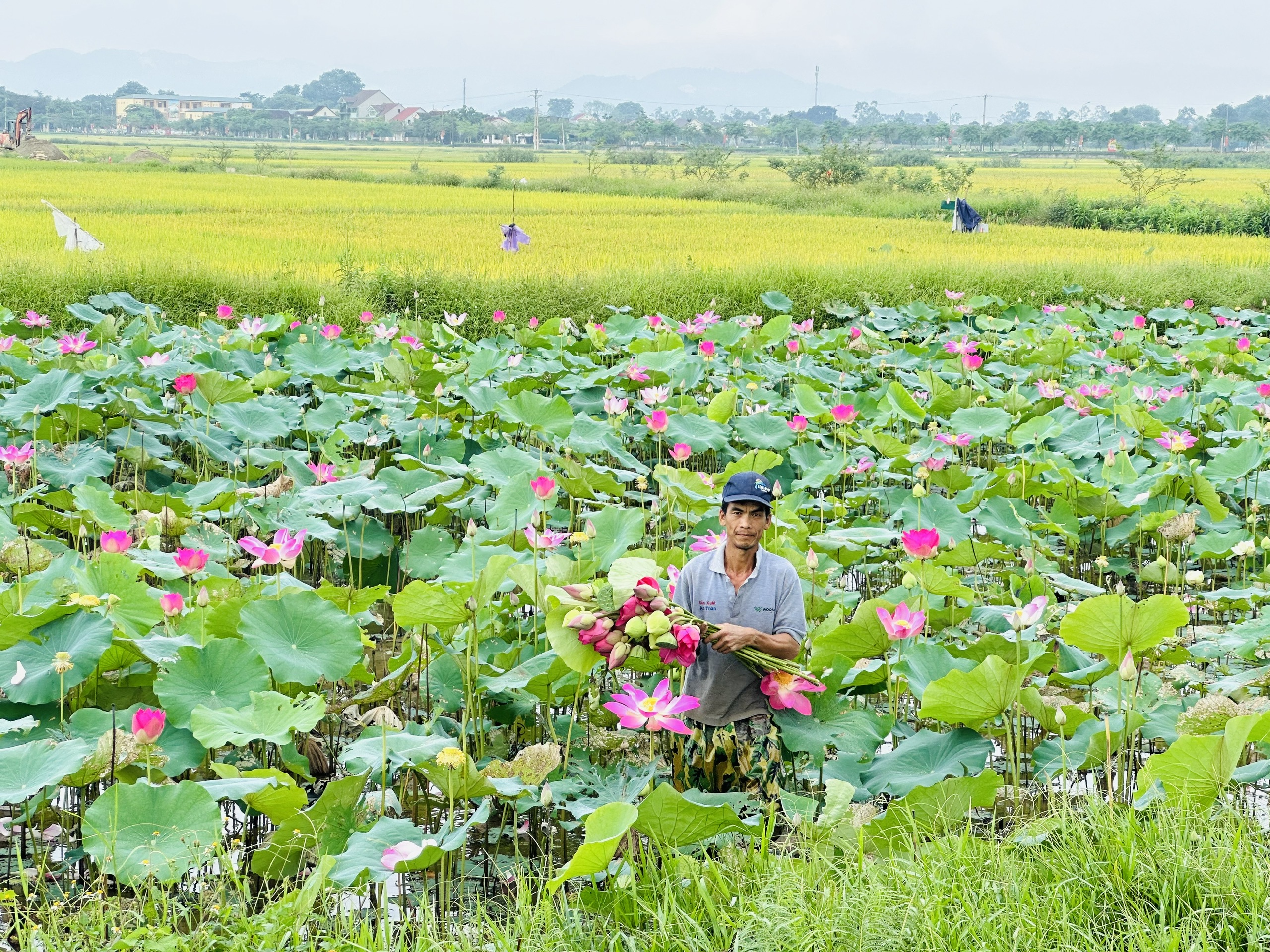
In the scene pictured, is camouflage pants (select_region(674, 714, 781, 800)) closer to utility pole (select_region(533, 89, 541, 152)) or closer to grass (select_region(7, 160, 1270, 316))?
grass (select_region(7, 160, 1270, 316))

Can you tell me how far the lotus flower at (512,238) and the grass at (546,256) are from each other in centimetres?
16

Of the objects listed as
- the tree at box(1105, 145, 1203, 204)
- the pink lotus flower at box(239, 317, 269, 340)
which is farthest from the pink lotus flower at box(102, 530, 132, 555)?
the tree at box(1105, 145, 1203, 204)

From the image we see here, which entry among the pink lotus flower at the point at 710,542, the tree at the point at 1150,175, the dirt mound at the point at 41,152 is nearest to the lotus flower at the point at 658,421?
the pink lotus flower at the point at 710,542

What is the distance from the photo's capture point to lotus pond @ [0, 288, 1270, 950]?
2.20 meters

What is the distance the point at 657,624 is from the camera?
7.40ft

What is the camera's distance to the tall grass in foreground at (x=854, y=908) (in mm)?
2129

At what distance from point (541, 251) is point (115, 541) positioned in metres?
10.0

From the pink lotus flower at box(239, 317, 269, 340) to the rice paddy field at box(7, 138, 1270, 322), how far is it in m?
1.98

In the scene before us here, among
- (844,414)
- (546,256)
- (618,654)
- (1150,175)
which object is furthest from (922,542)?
(1150,175)

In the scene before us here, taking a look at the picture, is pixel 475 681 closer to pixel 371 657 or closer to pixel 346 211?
pixel 371 657

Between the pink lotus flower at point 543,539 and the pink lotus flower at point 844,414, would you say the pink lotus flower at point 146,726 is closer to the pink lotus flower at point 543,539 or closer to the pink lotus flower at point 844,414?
the pink lotus flower at point 543,539

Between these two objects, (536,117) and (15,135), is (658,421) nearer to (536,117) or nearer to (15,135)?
(15,135)

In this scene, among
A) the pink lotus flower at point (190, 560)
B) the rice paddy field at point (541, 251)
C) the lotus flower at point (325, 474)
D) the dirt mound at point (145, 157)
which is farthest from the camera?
the dirt mound at point (145, 157)

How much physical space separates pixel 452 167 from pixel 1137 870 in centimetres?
4075
